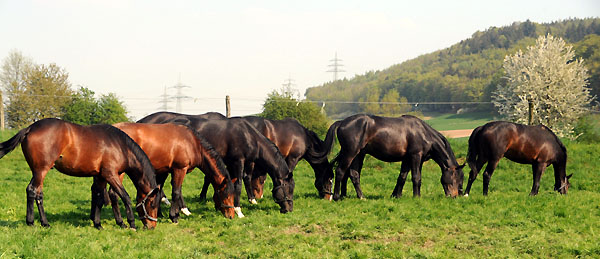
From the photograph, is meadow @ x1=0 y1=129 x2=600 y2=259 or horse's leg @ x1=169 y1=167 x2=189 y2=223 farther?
horse's leg @ x1=169 y1=167 x2=189 y2=223

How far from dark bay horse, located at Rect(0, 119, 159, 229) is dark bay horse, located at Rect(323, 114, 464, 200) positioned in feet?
16.1

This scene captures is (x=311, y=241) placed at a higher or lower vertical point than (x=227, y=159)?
lower

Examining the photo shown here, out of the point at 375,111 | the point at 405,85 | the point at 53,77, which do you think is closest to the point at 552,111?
the point at 53,77

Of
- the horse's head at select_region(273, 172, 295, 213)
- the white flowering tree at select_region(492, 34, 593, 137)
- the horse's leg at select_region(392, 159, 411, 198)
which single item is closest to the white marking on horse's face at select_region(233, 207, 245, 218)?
the horse's head at select_region(273, 172, 295, 213)

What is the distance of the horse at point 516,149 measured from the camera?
12820mm

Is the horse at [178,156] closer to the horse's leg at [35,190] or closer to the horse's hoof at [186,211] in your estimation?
the horse's hoof at [186,211]

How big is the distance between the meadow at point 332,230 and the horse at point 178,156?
0.46m

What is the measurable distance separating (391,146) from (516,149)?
366cm

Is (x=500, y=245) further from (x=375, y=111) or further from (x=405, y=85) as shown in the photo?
(x=405, y=85)

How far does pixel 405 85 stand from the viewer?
106 m

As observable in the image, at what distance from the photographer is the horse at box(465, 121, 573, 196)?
12820mm

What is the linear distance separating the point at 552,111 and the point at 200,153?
112ft

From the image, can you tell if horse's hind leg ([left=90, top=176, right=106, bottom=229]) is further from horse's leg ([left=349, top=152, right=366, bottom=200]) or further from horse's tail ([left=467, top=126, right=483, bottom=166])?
horse's tail ([left=467, top=126, right=483, bottom=166])

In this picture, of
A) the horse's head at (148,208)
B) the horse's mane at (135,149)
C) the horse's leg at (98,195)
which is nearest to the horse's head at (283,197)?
the horse's head at (148,208)
